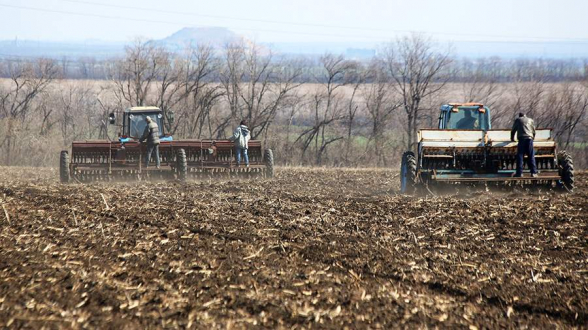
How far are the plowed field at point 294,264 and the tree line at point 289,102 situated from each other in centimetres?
4006

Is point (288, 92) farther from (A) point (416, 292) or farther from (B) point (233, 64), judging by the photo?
(A) point (416, 292)

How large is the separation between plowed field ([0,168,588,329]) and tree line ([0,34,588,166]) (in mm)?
40062

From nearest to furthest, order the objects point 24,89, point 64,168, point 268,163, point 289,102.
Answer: point 64,168 < point 268,163 < point 289,102 < point 24,89

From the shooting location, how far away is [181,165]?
21453 millimetres

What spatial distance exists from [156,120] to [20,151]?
100ft

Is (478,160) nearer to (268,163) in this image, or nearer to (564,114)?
(268,163)

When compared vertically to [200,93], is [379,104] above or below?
below

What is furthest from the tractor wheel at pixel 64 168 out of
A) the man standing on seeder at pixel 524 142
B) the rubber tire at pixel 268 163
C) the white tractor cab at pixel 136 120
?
the man standing on seeder at pixel 524 142

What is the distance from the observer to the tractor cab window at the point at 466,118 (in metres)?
18.9

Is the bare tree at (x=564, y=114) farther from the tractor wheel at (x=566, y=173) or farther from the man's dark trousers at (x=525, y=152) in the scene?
the man's dark trousers at (x=525, y=152)

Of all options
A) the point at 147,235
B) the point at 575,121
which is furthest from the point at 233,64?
the point at 147,235

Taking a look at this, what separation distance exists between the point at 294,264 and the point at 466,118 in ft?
38.6

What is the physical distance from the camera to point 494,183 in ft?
53.1

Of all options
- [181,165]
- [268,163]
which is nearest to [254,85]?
[268,163]
